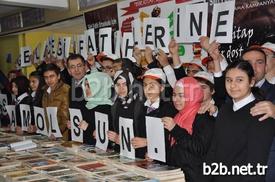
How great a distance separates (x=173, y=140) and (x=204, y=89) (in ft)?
1.47

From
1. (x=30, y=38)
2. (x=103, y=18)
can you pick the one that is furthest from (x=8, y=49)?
(x=103, y=18)

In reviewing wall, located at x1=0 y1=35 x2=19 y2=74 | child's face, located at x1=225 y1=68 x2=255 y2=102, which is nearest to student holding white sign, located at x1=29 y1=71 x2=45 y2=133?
child's face, located at x1=225 y1=68 x2=255 y2=102

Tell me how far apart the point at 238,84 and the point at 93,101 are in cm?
132

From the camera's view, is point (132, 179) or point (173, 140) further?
point (173, 140)

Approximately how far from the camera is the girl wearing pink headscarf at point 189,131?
210cm

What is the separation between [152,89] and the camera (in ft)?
7.93

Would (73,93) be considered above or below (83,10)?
below

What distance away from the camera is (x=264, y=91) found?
227cm

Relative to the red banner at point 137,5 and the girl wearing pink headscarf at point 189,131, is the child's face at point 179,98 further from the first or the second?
the red banner at point 137,5

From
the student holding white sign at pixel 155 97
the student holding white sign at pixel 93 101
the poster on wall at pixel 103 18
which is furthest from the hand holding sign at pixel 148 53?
the poster on wall at pixel 103 18

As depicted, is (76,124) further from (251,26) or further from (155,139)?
(251,26)

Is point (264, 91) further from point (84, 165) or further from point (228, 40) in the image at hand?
point (84, 165)

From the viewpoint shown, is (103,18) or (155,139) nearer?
(155,139)

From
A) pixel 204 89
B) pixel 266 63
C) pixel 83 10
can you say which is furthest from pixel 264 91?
pixel 83 10
